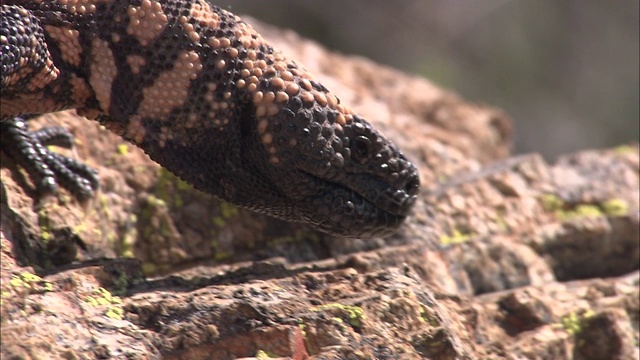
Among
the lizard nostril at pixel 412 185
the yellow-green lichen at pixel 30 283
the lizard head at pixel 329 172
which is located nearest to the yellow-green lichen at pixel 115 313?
the yellow-green lichen at pixel 30 283

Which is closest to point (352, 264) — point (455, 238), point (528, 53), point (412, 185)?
point (412, 185)

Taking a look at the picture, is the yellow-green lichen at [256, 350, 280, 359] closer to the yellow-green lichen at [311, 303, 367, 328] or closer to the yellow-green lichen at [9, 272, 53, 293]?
the yellow-green lichen at [311, 303, 367, 328]

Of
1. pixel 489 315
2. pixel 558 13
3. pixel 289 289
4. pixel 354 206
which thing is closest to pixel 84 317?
pixel 289 289

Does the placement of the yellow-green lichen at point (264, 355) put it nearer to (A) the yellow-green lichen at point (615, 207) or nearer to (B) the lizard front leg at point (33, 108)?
(B) the lizard front leg at point (33, 108)

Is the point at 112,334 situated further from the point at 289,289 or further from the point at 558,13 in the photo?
the point at 558,13

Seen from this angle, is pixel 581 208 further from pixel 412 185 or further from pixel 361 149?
pixel 361 149
